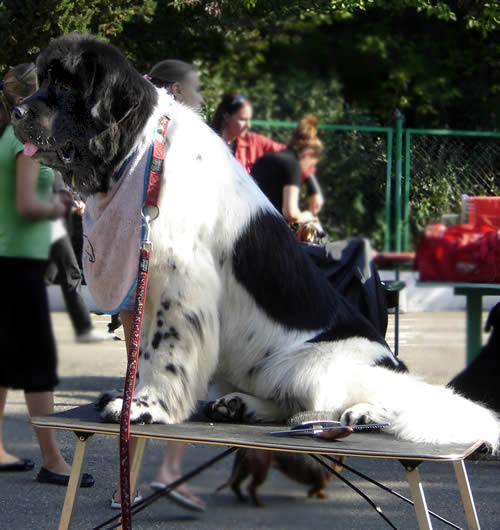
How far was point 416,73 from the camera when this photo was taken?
32.5 ft

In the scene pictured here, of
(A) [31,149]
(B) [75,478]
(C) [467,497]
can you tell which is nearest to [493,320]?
(C) [467,497]

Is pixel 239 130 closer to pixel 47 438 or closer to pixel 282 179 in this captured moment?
pixel 282 179

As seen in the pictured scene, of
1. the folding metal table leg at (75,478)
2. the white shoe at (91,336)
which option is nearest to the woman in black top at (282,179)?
the folding metal table leg at (75,478)

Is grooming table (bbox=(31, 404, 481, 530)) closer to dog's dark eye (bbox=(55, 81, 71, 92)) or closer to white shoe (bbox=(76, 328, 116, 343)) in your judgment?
dog's dark eye (bbox=(55, 81, 71, 92))

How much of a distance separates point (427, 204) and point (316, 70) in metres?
7.61

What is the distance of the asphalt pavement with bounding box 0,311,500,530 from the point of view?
2.54m

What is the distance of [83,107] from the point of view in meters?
2.59

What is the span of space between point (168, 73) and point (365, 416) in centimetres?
191

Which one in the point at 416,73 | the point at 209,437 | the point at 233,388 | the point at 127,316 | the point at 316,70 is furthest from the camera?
the point at 316,70

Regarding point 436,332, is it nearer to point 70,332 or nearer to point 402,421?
point 70,332

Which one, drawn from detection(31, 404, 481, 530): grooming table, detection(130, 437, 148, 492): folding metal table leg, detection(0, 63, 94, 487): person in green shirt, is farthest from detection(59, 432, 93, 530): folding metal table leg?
detection(0, 63, 94, 487): person in green shirt

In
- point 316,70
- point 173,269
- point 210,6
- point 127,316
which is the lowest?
point 127,316

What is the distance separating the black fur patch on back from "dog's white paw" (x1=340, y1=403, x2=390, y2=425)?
298mm

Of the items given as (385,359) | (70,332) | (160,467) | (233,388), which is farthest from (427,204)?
(70,332)
